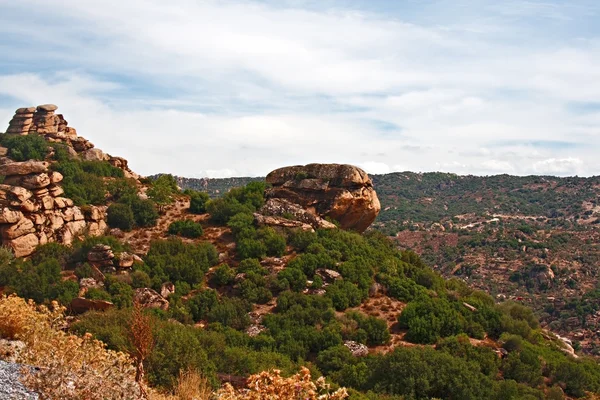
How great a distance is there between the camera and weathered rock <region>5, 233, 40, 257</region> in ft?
89.9

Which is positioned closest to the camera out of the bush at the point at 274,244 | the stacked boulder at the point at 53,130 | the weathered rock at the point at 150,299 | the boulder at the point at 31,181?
the weathered rock at the point at 150,299

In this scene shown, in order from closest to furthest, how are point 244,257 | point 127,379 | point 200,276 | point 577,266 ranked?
point 127,379, point 200,276, point 244,257, point 577,266

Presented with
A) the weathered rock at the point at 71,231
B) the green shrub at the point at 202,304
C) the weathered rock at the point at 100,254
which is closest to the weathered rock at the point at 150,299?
the green shrub at the point at 202,304

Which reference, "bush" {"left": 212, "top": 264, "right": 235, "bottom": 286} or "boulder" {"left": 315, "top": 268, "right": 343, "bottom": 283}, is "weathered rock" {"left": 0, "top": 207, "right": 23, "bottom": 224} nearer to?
"bush" {"left": 212, "top": 264, "right": 235, "bottom": 286}

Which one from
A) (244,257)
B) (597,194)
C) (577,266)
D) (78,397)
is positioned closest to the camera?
(78,397)

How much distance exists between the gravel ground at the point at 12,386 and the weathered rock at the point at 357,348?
16434 millimetres

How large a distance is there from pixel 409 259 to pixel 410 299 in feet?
21.6

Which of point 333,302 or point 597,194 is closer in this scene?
point 333,302

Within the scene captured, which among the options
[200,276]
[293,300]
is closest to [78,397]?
[293,300]

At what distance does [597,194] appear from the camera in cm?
9406

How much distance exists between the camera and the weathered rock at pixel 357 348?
22828mm

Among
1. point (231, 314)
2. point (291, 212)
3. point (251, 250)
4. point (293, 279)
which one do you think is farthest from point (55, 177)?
point (293, 279)

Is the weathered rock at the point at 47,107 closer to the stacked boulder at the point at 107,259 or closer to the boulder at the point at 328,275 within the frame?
the stacked boulder at the point at 107,259

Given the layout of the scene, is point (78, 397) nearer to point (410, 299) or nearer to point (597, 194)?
point (410, 299)
